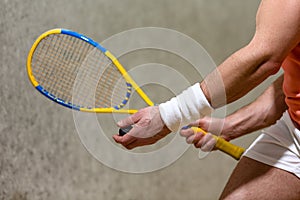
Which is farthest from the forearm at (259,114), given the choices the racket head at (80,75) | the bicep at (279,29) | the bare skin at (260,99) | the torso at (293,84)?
the bicep at (279,29)

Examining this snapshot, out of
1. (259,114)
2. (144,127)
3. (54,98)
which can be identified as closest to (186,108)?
(144,127)

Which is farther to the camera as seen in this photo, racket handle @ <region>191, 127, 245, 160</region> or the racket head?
the racket head

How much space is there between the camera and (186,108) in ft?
4.05

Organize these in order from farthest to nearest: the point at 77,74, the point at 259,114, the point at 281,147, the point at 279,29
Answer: the point at 77,74, the point at 259,114, the point at 281,147, the point at 279,29

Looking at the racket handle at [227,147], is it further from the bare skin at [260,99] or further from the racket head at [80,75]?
the racket head at [80,75]

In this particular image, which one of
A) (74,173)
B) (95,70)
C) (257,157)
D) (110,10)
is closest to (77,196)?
(74,173)

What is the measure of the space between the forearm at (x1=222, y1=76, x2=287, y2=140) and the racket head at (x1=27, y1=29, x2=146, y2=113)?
0.26 m

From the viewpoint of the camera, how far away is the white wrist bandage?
47.9 inches

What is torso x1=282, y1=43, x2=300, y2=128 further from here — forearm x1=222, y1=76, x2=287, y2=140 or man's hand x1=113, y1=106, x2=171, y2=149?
man's hand x1=113, y1=106, x2=171, y2=149

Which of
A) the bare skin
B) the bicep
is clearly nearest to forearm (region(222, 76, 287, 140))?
the bare skin

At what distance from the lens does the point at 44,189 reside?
6.29ft

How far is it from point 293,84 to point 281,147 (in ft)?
0.61

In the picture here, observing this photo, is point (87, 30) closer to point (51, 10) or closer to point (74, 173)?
point (51, 10)

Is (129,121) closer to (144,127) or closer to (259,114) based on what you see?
(144,127)
